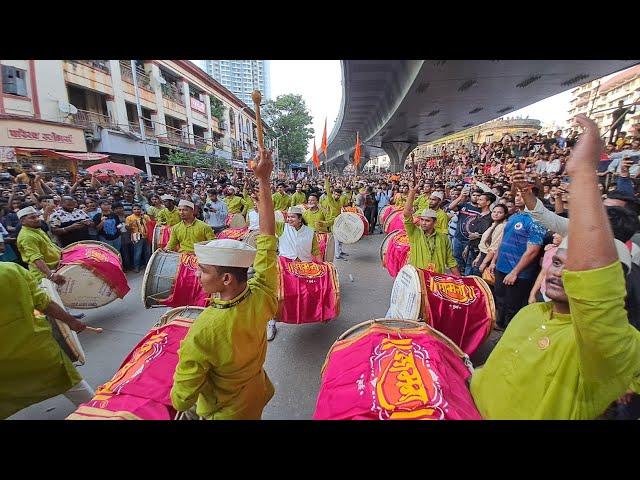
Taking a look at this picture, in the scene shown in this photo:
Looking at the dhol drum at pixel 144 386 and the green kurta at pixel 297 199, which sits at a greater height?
the green kurta at pixel 297 199

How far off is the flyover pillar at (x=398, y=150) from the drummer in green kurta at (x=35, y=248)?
2518cm

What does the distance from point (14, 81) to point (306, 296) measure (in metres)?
17.1

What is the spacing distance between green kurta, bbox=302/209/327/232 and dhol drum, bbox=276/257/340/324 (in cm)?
245

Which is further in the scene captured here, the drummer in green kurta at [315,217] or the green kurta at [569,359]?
the drummer in green kurta at [315,217]

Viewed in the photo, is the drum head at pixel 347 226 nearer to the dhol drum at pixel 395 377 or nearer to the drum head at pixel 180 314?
the drum head at pixel 180 314

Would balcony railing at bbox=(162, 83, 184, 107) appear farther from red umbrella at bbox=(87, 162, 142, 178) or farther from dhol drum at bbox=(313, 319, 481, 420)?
dhol drum at bbox=(313, 319, 481, 420)

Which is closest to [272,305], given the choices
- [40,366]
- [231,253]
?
[231,253]

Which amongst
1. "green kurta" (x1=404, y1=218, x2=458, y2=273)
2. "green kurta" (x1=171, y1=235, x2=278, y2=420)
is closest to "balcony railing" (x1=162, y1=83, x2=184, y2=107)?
"green kurta" (x1=404, y1=218, x2=458, y2=273)

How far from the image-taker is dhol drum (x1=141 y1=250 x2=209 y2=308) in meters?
3.84

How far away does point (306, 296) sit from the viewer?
141 inches

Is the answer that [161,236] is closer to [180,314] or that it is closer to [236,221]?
[236,221]

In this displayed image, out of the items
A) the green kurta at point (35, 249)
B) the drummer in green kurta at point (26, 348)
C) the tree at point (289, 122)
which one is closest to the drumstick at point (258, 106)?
the drummer in green kurta at point (26, 348)

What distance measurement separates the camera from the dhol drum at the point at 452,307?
2.75 metres

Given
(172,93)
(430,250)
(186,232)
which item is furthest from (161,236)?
(172,93)
